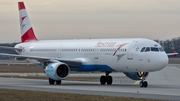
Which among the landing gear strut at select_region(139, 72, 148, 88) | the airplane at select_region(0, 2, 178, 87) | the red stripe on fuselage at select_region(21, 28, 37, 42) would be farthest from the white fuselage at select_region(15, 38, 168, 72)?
the red stripe on fuselage at select_region(21, 28, 37, 42)

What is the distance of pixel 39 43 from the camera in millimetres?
49812

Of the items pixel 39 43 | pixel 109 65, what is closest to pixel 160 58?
pixel 109 65

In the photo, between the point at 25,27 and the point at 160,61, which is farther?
the point at 25,27

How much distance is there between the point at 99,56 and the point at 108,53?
3.78ft

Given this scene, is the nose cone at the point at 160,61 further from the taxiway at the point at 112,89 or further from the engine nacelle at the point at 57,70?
the engine nacelle at the point at 57,70

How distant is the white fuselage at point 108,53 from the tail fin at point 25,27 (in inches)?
86.9

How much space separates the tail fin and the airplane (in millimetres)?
1064

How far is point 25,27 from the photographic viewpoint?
171ft

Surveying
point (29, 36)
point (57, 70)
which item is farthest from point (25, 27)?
point (57, 70)

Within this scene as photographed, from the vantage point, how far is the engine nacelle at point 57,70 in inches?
1631

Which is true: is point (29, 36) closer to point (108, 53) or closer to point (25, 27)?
point (25, 27)

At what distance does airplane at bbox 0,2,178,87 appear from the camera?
3850cm

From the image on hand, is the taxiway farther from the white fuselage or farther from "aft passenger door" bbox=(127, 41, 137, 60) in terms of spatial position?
"aft passenger door" bbox=(127, 41, 137, 60)

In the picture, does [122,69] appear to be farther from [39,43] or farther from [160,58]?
[39,43]
